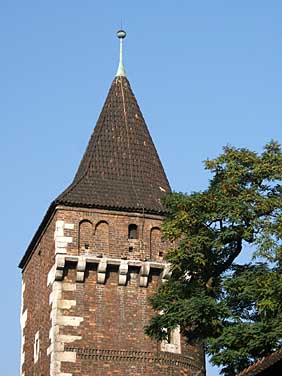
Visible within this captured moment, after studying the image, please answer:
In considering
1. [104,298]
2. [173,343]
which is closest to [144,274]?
[104,298]

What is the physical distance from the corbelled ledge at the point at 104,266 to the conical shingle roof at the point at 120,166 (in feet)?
4.86

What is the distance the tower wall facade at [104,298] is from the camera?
26562mm

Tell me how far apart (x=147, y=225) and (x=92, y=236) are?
1558 millimetres

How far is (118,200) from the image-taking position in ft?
93.0

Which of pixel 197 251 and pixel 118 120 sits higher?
pixel 118 120

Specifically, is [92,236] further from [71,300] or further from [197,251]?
[197,251]

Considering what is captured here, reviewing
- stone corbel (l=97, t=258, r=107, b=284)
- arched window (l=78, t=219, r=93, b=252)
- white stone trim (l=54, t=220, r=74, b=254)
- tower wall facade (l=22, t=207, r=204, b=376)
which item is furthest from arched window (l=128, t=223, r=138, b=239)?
white stone trim (l=54, t=220, r=74, b=254)

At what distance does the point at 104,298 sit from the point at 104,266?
82 cm

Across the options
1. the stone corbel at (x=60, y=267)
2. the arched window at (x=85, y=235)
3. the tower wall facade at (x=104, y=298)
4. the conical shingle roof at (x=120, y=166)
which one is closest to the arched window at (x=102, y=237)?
the tower wall facade at (x=104, y=298)

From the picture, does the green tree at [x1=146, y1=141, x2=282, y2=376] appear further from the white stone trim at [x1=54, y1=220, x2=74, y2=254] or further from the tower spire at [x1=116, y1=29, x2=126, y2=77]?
the tower spire at [x1=116, y1=29, x2=126, y2=77]

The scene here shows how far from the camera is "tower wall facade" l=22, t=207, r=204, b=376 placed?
26.6m

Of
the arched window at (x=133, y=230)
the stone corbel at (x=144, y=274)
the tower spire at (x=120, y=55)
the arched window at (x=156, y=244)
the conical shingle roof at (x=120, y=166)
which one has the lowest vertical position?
the stone corbel at (x=144, y=274)

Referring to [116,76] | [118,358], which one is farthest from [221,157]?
[116,76]

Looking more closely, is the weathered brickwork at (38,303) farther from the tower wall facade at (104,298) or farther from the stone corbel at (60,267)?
the stone corbel at (60,267)
